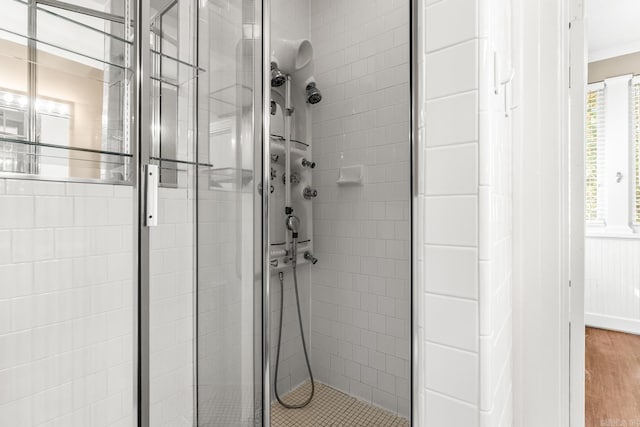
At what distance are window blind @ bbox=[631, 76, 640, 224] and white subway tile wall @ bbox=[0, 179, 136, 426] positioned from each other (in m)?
3.98

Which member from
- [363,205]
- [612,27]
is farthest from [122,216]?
[612,27]

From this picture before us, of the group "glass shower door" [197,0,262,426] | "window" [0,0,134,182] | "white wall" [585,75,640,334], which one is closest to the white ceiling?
"white wall" [585,75,640,334]

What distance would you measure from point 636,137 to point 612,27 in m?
0.99

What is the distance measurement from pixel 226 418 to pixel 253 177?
0.72 m

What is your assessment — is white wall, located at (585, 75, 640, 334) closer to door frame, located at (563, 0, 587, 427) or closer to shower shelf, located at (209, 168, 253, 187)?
door frame, located at (563, 0, 587, 427)

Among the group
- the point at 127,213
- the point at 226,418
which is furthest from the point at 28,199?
the point at 226,418

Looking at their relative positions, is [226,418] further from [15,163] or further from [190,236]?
[15,163]

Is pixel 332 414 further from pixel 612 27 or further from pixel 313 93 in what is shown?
pixel 612 27

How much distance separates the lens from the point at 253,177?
1.01 meters

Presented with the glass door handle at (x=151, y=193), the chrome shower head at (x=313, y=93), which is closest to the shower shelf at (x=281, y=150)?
the chrome shower head at (x=313, y=93)

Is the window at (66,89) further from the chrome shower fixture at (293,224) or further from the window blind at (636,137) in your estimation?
the window blind at (636,137)

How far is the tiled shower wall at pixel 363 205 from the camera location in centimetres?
170

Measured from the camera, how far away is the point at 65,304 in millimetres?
964

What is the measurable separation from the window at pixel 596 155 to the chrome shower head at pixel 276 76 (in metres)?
3.08
